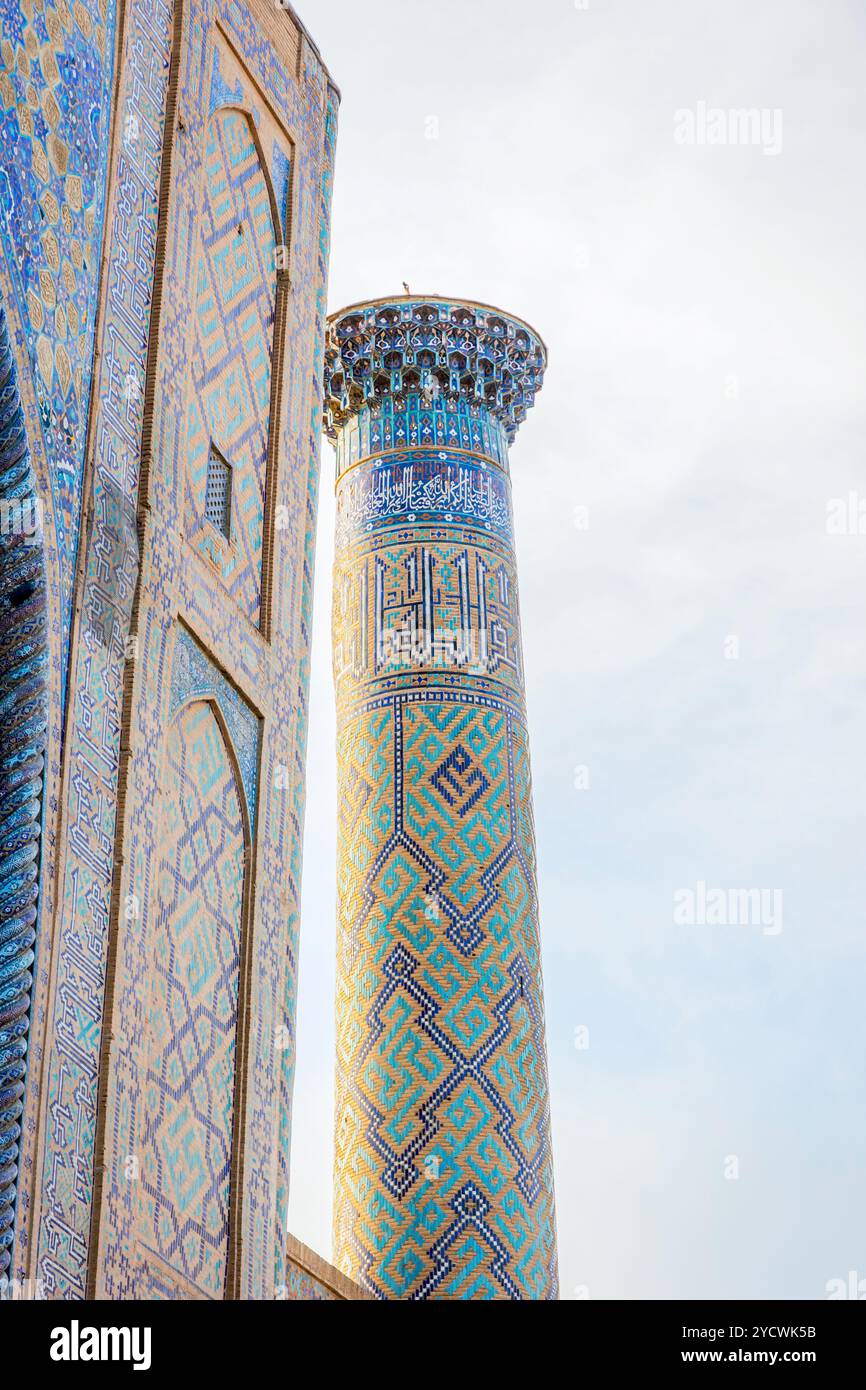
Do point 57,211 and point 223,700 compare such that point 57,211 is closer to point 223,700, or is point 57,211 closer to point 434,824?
point 223,700

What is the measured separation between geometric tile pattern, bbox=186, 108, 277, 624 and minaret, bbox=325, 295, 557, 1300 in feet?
10.8

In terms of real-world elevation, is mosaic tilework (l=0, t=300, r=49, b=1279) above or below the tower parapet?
below

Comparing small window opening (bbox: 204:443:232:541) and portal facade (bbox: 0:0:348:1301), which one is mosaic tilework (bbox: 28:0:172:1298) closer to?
portal facade (bbox: 0:0:348:1301)

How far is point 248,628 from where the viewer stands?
4.93 meters

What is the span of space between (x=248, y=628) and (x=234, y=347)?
0.74 m

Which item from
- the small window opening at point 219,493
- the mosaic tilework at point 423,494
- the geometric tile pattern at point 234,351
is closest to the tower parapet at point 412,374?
the mosaic tilework at point 423,494

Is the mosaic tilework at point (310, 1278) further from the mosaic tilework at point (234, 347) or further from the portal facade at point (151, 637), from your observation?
the mosaic tilework at point (234, 347)

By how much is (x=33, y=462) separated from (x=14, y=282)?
33 cm

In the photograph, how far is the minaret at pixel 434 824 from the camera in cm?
767

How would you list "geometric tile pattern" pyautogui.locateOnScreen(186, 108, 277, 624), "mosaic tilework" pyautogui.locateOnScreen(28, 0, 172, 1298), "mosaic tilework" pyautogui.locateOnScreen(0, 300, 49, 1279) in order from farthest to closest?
"geometric tile pattern" pyautogui.locateOnScreen(186, 108, 277, 624)
"mosaic tilework" pyautogui.locateOnScreen(28, 0, 172, 1298)
"mosaic tilework" pyautogui.locateOnScreen(0, 300, 49, 1279)

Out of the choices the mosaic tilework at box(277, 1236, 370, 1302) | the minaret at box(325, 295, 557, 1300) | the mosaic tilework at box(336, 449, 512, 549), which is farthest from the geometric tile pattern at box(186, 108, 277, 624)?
the mosaic tilework at box(336, 449, 512, 549)

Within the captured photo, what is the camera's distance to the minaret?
7668mm

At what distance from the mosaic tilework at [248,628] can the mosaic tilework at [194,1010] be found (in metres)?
0.07
